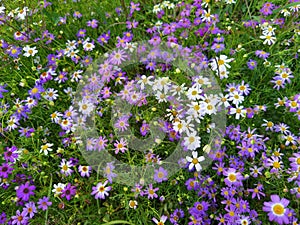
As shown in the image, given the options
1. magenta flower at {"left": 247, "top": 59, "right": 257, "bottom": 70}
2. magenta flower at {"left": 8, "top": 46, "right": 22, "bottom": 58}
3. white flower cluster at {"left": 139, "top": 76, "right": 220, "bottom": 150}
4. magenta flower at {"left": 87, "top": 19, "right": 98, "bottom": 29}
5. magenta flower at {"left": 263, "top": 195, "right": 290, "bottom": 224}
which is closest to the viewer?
magenta flower at {"left": 263, "top": 195, "right": 290, "bottom": 224}

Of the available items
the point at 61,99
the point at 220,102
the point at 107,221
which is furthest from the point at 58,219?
the point at 220,102

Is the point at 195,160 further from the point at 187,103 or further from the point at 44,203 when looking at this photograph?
the point at 44,203

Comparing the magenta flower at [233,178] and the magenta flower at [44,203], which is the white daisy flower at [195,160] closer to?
the magenta flower at [233,178]

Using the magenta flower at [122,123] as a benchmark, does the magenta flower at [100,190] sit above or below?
below

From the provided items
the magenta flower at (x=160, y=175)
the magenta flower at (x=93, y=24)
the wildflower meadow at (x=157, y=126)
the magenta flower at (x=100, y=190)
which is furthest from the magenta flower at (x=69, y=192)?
the magenta flower at (x=93, y=24)

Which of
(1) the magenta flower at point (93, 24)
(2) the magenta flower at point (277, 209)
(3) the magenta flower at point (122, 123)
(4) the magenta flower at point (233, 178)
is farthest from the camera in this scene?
(1) the magenta flower at point (93, 24)

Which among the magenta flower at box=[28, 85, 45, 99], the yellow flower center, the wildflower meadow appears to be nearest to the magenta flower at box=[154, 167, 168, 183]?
the wildflower meadow

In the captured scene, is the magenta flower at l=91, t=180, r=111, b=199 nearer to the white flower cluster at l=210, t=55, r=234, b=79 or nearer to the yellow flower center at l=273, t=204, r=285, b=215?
the yellow flower center at l=273, t=204, r=285, b=215

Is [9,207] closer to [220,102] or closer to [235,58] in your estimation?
[220,102]

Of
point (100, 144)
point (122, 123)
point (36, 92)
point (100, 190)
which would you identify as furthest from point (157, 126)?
point (36, 92)
